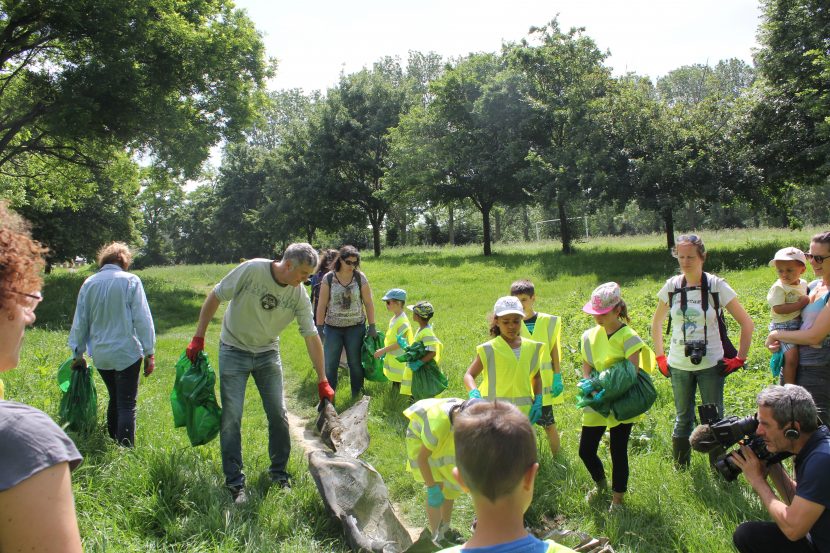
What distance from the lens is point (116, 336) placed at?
5.34 meters

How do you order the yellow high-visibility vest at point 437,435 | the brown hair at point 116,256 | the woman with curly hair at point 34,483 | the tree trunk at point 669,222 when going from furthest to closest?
the tree trunk at point 669,222 < the brown hair at point 116,256 < the yellow high-visibility vest at point 437,435 < the woman with curly hair at point 34,483

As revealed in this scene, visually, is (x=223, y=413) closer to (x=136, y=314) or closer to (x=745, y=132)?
(x=136, y=314)

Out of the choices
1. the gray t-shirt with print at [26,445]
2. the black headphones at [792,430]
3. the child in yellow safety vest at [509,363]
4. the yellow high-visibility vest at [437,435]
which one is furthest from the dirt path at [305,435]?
the gray t-shirt with print at [26,445]

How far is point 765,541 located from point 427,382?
3.93 m

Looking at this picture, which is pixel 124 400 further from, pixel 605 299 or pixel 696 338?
pixel 696 338

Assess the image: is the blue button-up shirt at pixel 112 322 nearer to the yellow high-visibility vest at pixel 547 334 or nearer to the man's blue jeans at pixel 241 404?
the man's blue jeans at pixel 241 404

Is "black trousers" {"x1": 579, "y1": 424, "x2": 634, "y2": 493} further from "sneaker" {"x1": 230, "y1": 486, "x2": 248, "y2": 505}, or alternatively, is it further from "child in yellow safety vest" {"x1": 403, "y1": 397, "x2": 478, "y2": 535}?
"sneaker" {"x1": 230, "y1": 486, "x2": 248, "y2": 505}

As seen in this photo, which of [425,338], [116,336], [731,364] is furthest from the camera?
[425,338]

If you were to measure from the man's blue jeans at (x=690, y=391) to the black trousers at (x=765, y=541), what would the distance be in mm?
1618

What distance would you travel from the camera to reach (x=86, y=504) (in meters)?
4.12

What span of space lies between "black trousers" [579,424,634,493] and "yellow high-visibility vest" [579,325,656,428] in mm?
60

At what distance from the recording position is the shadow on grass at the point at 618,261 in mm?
18031

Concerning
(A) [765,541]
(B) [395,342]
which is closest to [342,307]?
(B) [395,342]

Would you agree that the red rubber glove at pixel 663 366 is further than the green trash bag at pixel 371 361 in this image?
No
